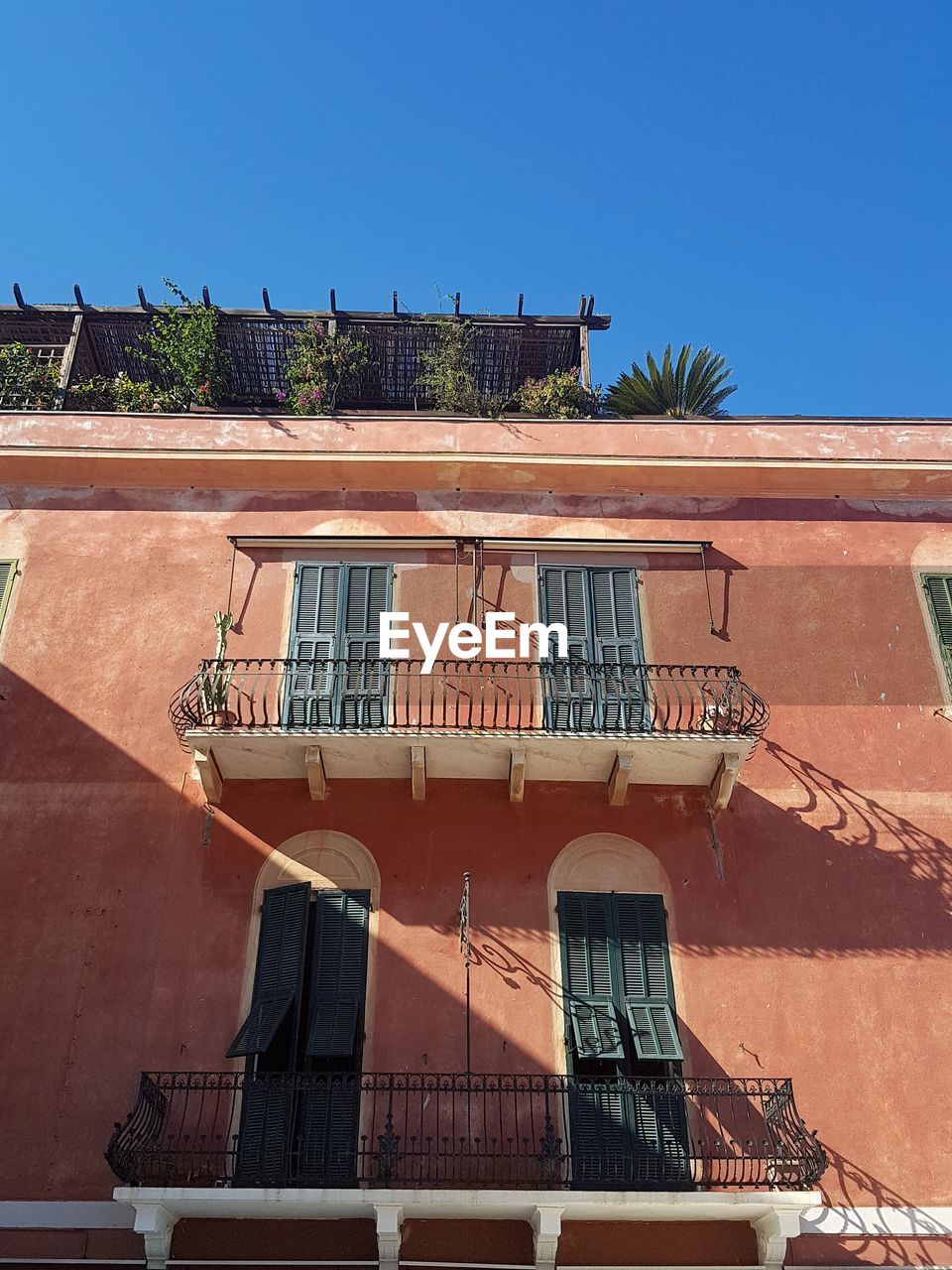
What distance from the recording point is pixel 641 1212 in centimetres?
937

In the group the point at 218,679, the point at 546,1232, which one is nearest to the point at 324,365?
the point at 218,679

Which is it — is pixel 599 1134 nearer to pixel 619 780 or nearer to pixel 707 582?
pixel 619 780

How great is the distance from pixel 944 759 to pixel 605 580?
4024 millimetres

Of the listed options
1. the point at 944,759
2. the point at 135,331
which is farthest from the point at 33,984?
the point at 135,331

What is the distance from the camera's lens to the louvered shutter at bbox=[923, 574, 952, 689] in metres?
12.6

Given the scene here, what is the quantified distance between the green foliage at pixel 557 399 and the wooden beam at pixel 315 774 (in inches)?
307

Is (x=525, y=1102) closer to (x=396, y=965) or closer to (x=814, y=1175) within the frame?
(x=396, y=965)

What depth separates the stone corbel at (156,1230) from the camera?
9086 mm

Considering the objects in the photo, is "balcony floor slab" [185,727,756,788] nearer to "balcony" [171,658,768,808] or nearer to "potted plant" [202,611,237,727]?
"balcony" [171,658,768,808]

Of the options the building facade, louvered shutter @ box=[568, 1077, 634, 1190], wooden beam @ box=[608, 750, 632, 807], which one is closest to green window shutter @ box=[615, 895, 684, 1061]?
the building facade

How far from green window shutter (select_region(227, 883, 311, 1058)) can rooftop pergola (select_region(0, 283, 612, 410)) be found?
9562 millimetres

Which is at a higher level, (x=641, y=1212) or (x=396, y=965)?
(x=396, y=965)

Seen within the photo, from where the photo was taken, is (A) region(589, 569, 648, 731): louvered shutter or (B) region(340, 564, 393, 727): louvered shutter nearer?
(A) region(589, 569, 648, 731): louvered shutter

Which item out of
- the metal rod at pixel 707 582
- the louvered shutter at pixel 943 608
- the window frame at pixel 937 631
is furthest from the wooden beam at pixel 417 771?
the louvered shutter at pixel 943 608
